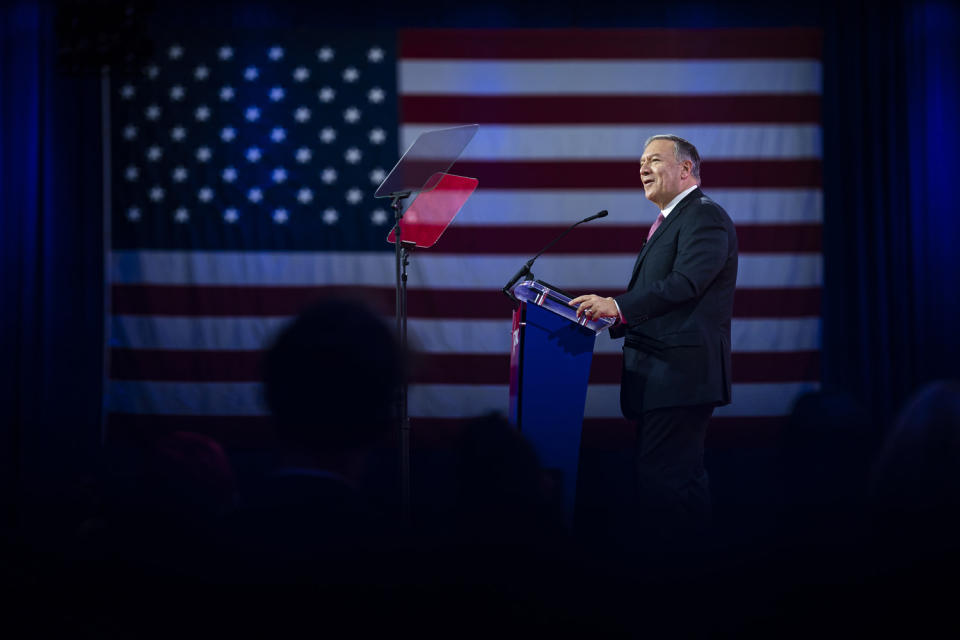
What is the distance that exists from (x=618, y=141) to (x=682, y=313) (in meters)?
1.67

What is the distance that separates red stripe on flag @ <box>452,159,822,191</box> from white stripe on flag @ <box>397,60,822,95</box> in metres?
0.36

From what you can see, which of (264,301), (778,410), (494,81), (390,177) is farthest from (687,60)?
(264,301)

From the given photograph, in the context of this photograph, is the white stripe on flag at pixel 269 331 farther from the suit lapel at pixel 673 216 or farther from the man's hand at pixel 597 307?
the man's hand at pixel 597 307

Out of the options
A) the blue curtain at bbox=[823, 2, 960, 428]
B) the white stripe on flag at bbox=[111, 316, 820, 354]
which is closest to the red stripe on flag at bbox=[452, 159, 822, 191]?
the blue curtain at bbox=[823, 2, 960, 428]

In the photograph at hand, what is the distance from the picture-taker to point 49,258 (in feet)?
12.2

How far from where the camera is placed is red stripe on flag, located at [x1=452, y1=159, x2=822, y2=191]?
3.71 metres

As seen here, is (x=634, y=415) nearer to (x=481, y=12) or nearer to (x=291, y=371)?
(x=291, y=371)

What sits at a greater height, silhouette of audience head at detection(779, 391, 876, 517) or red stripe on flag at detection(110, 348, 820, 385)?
red stripe on flag at detection(110, 348, 820, 385)

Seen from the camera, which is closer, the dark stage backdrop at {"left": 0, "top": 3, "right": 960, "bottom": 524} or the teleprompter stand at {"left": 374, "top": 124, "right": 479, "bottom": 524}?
the teleprompter stand at {"left": 374, "top": 124, "right": 479, "bottom": 524}

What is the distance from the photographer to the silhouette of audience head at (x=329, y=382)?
2.24 ft

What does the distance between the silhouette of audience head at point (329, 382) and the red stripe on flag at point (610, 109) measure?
125 inches

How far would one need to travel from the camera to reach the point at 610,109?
3.72m

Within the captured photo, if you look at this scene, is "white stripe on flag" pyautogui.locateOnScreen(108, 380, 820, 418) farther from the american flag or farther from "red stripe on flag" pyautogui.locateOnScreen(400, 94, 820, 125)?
"red stripe on flag" pyautogui.locateOnScreen(400, 94, 820, 125)

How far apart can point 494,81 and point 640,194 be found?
932 millimetres
